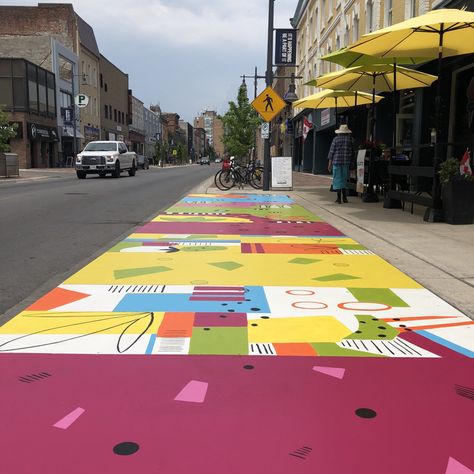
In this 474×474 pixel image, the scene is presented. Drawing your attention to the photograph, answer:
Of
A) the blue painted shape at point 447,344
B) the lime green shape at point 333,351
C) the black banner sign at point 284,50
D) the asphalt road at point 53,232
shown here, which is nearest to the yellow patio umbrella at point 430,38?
the asphalt road at point 53,232

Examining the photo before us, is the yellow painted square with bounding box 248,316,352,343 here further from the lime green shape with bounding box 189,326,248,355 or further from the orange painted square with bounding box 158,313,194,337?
the orange painted square with bounding box 158,313,194,337

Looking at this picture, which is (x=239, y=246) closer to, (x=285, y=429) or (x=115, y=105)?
(x=285, y=429)

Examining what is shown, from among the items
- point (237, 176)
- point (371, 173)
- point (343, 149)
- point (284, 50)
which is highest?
point (284, 50)

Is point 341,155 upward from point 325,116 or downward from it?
downward

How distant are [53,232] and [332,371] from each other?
7.16 m

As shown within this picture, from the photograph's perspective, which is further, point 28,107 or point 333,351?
point 28,107

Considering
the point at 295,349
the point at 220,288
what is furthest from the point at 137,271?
the point at 295,349

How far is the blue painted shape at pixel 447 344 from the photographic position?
3.57m

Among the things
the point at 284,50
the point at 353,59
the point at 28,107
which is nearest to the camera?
the point at 353,59

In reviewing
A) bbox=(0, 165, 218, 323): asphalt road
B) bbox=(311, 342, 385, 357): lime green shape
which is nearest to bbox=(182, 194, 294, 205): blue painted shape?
bbox=(0, 165, 218, 323): asphalt road

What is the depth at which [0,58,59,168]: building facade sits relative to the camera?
43.9 metres

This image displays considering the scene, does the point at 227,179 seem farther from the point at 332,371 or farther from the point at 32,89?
the point at 32,89

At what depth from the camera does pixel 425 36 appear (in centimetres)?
1024

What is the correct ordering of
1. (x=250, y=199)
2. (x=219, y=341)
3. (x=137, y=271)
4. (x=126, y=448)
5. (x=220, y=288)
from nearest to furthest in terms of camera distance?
1. (x=126, y=448)
2. (x=219, y=341)
3. (x=220, y=288)
4. (x=137, y=271)
5. (x=250, y=199)
